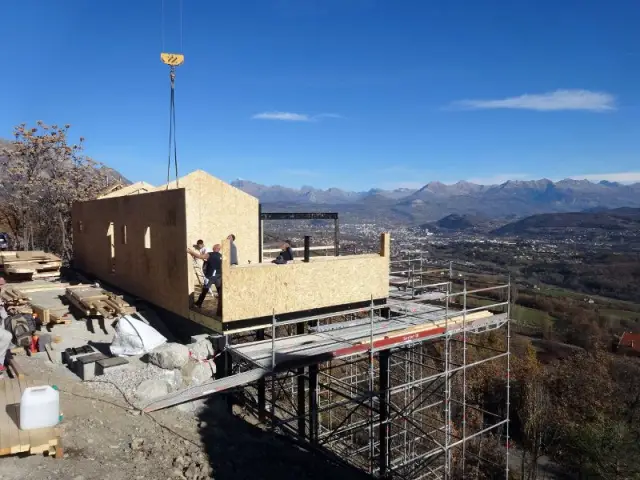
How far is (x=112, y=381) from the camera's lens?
10.0 m

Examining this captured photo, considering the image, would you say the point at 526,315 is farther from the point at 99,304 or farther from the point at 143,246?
the point at 99,304

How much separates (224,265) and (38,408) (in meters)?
4.74

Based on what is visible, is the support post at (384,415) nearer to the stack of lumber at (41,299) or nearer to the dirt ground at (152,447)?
the dirt ground at (152,447)

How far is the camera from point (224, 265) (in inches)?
427

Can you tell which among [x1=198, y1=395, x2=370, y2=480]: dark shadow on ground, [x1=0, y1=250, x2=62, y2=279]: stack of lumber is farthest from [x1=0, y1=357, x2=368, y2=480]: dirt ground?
[x1=0, y1=250, x2=62, y2=279]: stack of lumber

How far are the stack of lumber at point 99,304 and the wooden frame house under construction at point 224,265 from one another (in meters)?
0.99

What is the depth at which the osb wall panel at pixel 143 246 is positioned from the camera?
12.4 meters

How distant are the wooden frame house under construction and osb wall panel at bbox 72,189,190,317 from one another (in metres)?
0.03

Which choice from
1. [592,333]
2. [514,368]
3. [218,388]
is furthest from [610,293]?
[218,388]

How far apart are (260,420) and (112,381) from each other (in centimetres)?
416

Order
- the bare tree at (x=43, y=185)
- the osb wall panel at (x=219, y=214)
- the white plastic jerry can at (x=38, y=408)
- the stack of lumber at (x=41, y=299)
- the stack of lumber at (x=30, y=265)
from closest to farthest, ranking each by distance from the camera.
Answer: the white plastic jerry can at (x=38, y=408) → the stack of lumber at (x=41, y=299) → the osb wall panel at (x=219, y=214) → the stack of lumber at (x=30, y=265) → the bare tree at (x=43, y=185)

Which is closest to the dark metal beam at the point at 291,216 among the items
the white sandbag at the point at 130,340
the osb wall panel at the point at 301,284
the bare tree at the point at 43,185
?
the osb wall panel at the point at 301,284

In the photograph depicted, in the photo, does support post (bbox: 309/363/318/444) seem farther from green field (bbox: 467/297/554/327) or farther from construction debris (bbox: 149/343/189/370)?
green field (bbox: 467/297/554/327)

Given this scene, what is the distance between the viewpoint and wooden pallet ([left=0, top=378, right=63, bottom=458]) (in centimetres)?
671
